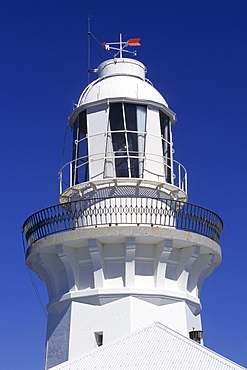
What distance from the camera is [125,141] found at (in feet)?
63.1

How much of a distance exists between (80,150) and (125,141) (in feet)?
4.52

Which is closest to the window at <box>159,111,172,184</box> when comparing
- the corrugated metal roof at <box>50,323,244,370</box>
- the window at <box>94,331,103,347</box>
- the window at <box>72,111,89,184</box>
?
the window at <box>72,111,89,184</box>

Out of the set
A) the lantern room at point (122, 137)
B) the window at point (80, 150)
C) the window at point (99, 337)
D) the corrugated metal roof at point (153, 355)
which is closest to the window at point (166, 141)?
the lantern room at point (122, 137)

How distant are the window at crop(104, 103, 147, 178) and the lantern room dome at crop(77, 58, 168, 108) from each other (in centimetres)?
35

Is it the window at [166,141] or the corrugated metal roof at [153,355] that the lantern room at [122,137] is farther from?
the corrugated metal roof at [153,355]

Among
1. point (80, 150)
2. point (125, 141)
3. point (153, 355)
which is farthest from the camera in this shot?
point (80, 150)

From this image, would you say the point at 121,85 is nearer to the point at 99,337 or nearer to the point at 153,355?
the point at 99,337

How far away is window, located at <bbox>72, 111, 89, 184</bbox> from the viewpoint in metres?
19.4

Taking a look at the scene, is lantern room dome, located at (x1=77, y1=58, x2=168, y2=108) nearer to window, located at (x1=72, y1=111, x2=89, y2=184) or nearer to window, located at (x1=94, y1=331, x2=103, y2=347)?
window, located at (x1=72, y1=111, x2=89, y2=184)

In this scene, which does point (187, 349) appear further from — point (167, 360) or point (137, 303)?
point (137, 303)

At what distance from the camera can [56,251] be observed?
60.3 feet

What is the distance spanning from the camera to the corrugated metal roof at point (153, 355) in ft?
47.6

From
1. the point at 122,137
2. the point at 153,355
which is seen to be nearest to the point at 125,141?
the point at 122,137

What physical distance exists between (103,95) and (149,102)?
1.26 meters
